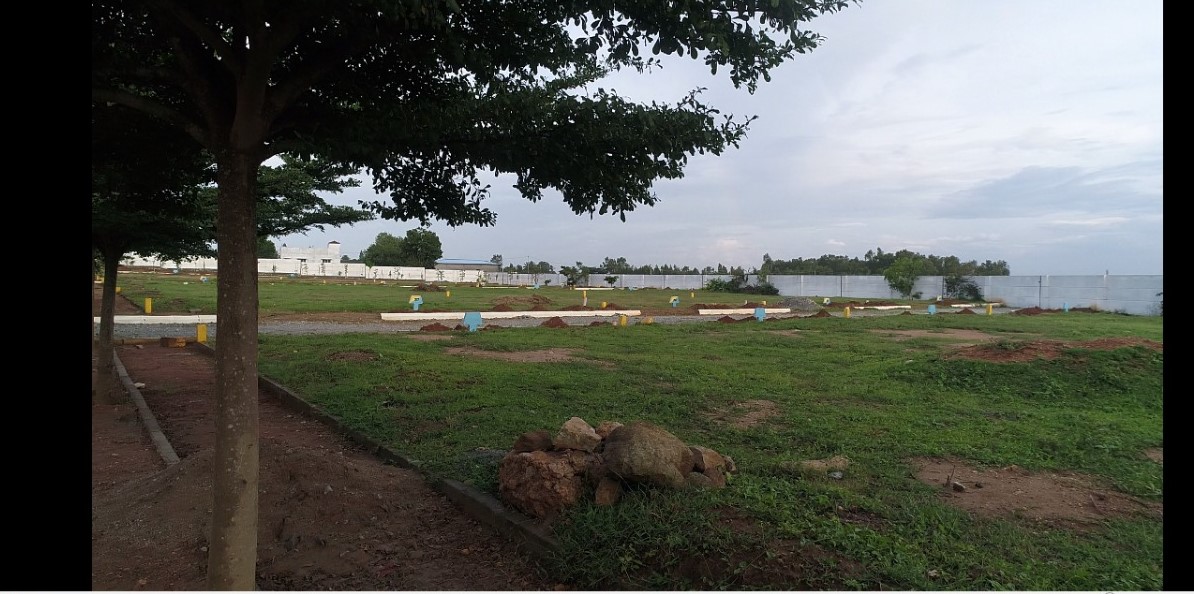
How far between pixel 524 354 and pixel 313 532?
8.64 m

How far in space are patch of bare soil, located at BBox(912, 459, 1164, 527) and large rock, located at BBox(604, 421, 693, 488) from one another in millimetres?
1824

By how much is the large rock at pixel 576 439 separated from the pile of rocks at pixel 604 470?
0.05 feet

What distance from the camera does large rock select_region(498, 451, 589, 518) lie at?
13.6 feet

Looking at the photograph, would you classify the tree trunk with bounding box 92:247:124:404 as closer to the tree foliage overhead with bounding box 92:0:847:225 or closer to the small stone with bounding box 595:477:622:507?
the tree foliage overhead with bounding box 92:0:847:225

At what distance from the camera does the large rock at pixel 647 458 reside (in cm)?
408

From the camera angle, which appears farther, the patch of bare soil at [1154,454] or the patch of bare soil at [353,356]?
the patch of bare soil at [353,356]

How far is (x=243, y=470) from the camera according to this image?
10.2 feet

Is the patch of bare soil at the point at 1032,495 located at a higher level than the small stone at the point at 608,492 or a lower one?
lower

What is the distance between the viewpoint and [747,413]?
7.28 m

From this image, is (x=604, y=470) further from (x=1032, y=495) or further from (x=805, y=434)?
(x=1032, y=495)

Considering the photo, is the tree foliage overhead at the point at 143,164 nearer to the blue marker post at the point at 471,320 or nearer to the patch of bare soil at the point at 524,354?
the patch of bare soil at the point at 524,354

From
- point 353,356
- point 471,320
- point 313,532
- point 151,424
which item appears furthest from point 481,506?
point 471,320

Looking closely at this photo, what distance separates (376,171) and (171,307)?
2540 centimetres

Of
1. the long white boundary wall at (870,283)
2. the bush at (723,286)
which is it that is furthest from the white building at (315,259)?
the bush at (723,286)
